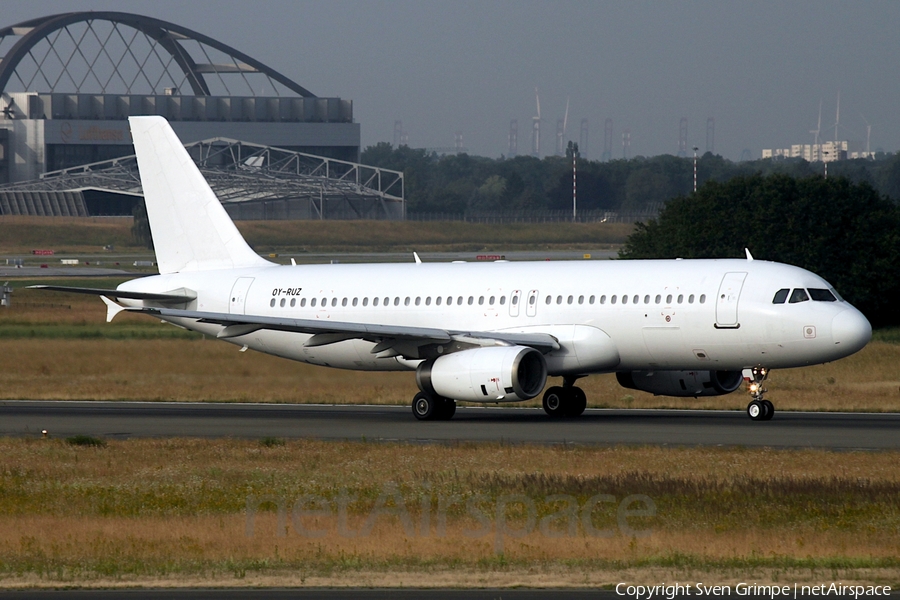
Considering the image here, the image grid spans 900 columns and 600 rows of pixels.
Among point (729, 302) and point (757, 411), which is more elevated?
point (729, 302)

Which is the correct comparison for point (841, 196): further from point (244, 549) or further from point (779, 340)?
point (244, 549)

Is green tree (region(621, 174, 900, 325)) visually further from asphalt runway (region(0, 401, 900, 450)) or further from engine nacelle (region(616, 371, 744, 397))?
asphalt runway (region(0, 401, 900, 450))

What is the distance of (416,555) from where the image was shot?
16859 mm

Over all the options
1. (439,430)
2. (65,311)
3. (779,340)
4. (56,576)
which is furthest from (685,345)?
(65,311)

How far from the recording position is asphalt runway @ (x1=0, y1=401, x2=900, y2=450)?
98.1 ft

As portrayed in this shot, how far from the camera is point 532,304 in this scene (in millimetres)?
36250

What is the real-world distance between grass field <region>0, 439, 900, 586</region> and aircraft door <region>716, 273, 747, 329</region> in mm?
7174

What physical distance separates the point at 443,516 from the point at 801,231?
58.9 m

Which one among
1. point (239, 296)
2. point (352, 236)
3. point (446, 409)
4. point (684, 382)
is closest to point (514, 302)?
point (446, 409)

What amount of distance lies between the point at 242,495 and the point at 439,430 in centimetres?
1143

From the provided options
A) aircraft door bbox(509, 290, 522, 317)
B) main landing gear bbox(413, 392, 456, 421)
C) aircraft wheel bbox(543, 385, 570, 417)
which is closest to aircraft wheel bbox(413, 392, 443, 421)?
main landing gear bbox(413, 392, 456, 421)

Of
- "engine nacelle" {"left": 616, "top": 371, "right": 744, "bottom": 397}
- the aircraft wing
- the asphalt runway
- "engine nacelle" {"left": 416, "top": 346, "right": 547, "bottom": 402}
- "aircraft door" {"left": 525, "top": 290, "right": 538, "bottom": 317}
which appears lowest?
the asphalt runway

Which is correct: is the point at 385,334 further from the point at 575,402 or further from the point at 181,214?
the point at 181,214

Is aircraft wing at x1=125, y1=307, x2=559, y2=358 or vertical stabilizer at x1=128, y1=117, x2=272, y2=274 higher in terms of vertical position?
vertical stabilizer at x1=128, y1=117, x2=272, y2=274
